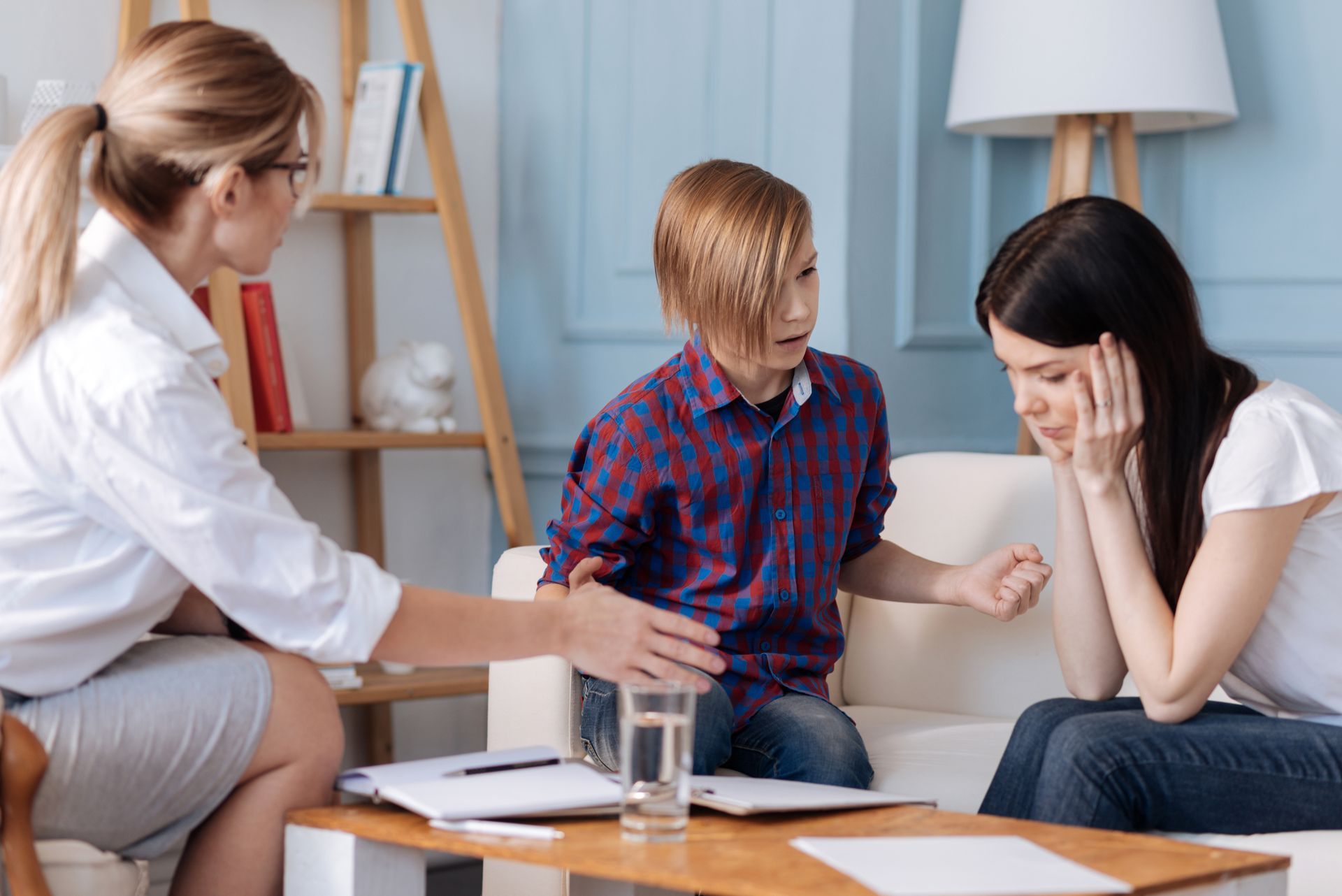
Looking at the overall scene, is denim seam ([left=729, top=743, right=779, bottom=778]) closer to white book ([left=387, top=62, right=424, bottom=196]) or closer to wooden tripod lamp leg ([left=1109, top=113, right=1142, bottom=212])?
wooden tripod lamp leg ([left=1109, top=113, right=1142, bottom=212])

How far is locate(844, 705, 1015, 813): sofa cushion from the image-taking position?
5.35 ft

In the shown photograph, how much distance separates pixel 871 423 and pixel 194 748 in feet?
3.13

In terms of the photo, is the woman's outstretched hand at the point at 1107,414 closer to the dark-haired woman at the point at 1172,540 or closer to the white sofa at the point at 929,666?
the dark-haired woman at the point at 1172,540

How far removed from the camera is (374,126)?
2.55m

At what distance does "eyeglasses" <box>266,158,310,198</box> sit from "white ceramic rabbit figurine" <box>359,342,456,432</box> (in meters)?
1.22

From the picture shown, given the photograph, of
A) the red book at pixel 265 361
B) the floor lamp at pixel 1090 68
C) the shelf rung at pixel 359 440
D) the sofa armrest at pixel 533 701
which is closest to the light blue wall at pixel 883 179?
the floor lamp at pixel 1090 68

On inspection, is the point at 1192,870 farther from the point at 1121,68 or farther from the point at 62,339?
the point at 1121,68

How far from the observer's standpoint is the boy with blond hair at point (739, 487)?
170cm

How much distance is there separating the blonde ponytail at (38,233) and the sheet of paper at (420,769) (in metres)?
0.42

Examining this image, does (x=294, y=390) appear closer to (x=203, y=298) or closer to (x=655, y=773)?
(x=203, y=298)

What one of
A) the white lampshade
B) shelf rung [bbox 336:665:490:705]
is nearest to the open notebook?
shelf rung [bbox 336:665:490:705]

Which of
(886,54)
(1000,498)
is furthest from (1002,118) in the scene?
(1000,498)

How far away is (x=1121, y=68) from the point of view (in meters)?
2.21

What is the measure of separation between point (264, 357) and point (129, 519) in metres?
1.31
